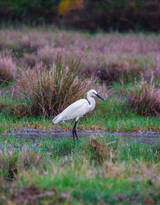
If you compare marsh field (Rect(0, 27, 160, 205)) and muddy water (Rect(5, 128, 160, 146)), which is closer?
marsh field (Rect(0, 27, 160, 205))

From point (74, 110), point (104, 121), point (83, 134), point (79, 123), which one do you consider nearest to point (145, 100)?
point (104, 121)

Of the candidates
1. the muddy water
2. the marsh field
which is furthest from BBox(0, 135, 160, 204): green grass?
the muddy water

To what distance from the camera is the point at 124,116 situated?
30.1 feet

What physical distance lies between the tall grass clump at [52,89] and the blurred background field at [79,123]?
20 millimetres

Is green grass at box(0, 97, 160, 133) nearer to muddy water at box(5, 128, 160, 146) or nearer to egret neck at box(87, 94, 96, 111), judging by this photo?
muddy water at box(5, 128, 160, 146)

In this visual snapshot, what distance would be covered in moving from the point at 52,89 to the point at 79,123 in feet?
2.79

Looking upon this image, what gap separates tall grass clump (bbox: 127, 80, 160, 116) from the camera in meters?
9.08

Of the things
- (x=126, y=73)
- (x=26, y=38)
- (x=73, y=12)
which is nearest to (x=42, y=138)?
(x=126, y=73)

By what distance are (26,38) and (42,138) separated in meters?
9.38

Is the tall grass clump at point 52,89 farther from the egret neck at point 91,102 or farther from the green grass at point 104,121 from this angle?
the egret neck at point 91,102

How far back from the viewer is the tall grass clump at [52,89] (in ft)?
28.3

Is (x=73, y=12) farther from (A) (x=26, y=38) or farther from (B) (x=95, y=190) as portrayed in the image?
(B) (x=95, y=190)

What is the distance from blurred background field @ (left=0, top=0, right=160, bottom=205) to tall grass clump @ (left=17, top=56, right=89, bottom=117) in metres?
0.02

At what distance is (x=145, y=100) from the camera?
9125 millimetres
